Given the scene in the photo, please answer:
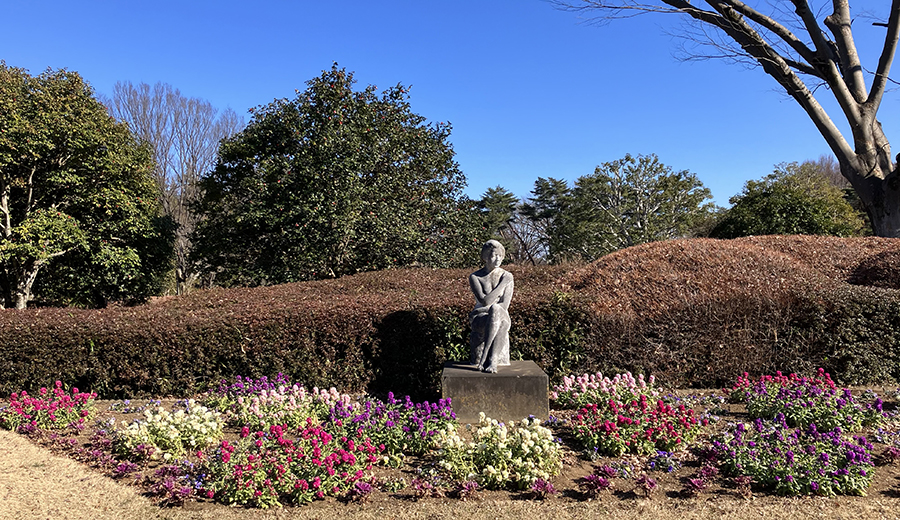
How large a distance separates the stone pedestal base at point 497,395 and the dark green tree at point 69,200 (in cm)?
952

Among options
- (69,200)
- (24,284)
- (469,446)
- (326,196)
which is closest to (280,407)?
(469,446)

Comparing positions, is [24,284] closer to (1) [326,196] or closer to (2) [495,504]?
(1) [326,196]

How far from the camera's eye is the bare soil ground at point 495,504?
323 cm

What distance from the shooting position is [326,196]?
10.8m

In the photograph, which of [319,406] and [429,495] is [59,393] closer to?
[319,406]

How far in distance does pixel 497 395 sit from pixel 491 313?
76cm

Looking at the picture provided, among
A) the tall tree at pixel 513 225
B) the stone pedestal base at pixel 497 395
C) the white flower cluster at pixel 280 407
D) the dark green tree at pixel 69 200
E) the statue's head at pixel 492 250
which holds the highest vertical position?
the tall tree at pixel 513 225

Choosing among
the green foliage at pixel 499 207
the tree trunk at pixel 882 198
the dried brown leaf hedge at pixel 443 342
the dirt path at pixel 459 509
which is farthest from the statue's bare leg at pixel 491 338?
the green foliage at pixel 499 207

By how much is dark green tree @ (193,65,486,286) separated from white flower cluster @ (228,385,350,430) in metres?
5.77

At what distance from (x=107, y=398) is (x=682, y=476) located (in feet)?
19.6

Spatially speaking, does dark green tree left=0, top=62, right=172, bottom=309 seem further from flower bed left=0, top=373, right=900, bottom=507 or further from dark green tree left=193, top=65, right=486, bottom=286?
flower bed left=0, top=373, right=900, bottom=507

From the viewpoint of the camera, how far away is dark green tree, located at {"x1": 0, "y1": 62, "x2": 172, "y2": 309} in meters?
10.1

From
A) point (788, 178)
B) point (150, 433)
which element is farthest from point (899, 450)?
point (788, 178)

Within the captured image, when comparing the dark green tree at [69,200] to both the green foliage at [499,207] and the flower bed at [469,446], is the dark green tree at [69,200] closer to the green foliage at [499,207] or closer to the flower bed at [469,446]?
the flower bed at [469,446]
